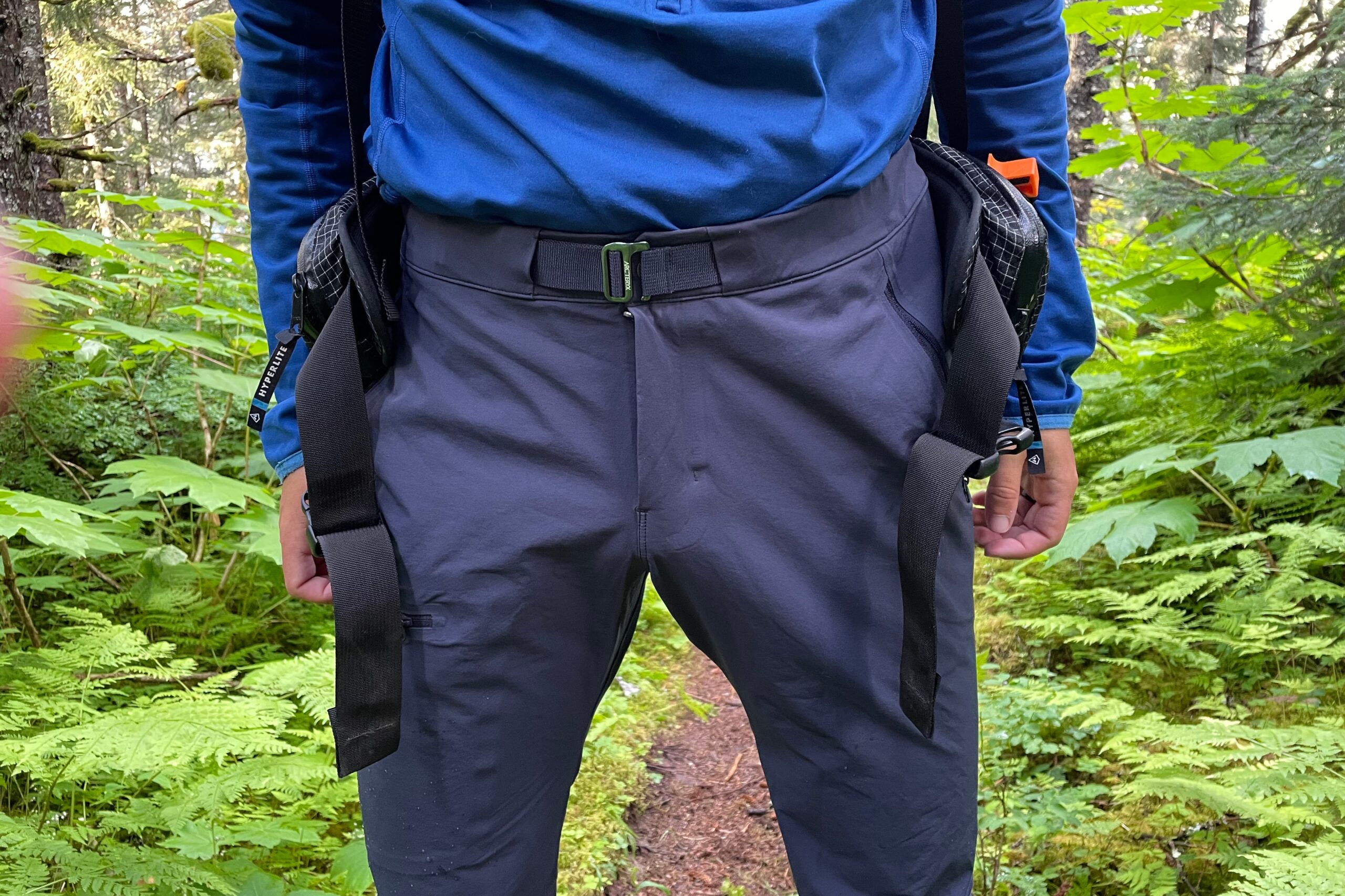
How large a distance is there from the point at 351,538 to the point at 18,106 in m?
4.94

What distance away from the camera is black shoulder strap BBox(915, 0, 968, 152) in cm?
132

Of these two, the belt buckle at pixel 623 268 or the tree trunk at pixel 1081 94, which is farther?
the tree trunk at pixel 1081 94

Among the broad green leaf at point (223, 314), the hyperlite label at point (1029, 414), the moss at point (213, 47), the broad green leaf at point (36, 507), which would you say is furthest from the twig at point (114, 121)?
the hyperlite label at point (1029, 414)

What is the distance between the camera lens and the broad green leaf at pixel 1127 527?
3.09 meters

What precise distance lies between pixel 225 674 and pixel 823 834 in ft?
6.51

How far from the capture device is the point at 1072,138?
27.5 ft

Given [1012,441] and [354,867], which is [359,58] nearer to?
[1012,441]

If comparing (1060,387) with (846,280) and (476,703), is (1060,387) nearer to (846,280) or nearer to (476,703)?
(846,280)

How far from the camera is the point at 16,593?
2.77m

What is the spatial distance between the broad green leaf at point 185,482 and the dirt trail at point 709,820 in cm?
156

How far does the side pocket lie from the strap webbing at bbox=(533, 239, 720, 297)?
0.81ft

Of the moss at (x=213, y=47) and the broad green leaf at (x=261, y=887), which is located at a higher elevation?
the moss at (x=213, y=47)

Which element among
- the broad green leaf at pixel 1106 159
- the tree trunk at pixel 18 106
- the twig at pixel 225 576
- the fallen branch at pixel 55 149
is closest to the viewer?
the twig at pixel 225 576

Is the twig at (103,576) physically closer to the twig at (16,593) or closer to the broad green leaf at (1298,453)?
the twig at (16,593)
